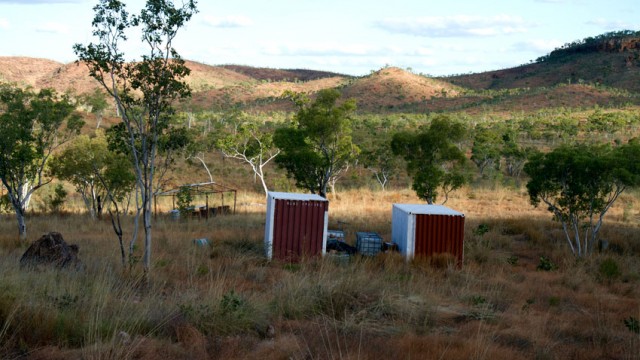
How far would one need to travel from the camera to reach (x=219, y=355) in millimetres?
6066

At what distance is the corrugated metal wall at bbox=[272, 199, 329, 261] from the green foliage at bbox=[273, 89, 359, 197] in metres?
6.71

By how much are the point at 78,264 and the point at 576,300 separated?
8.98 m

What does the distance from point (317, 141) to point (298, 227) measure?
26.9 feet

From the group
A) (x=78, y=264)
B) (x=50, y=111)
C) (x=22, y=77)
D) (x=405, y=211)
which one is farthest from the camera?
(x=22, y=77)

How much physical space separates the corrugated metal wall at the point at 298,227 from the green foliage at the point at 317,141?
22.0 ft

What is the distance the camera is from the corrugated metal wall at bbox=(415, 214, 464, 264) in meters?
15.1

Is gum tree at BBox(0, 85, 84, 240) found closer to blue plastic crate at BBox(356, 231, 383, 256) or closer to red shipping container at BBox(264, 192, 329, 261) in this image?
red shipping container at BBox(264, 192, 329, 261)

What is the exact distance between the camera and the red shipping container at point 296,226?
1517 cm

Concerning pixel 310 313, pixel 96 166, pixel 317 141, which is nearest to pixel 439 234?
→ pixel 310 313

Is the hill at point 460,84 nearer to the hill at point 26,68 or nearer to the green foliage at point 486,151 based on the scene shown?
the hill at point 26,68

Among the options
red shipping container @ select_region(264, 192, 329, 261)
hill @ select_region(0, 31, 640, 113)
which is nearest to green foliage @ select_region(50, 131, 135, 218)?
red shipping container @ select_region(264, 192, 329, 261)

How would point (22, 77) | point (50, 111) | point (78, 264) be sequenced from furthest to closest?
point (22, 77) → point (50, 111) → point (78, 264)

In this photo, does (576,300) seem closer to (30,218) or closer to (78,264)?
(78,264)

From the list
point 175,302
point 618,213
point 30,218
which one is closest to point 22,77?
point 30,218
